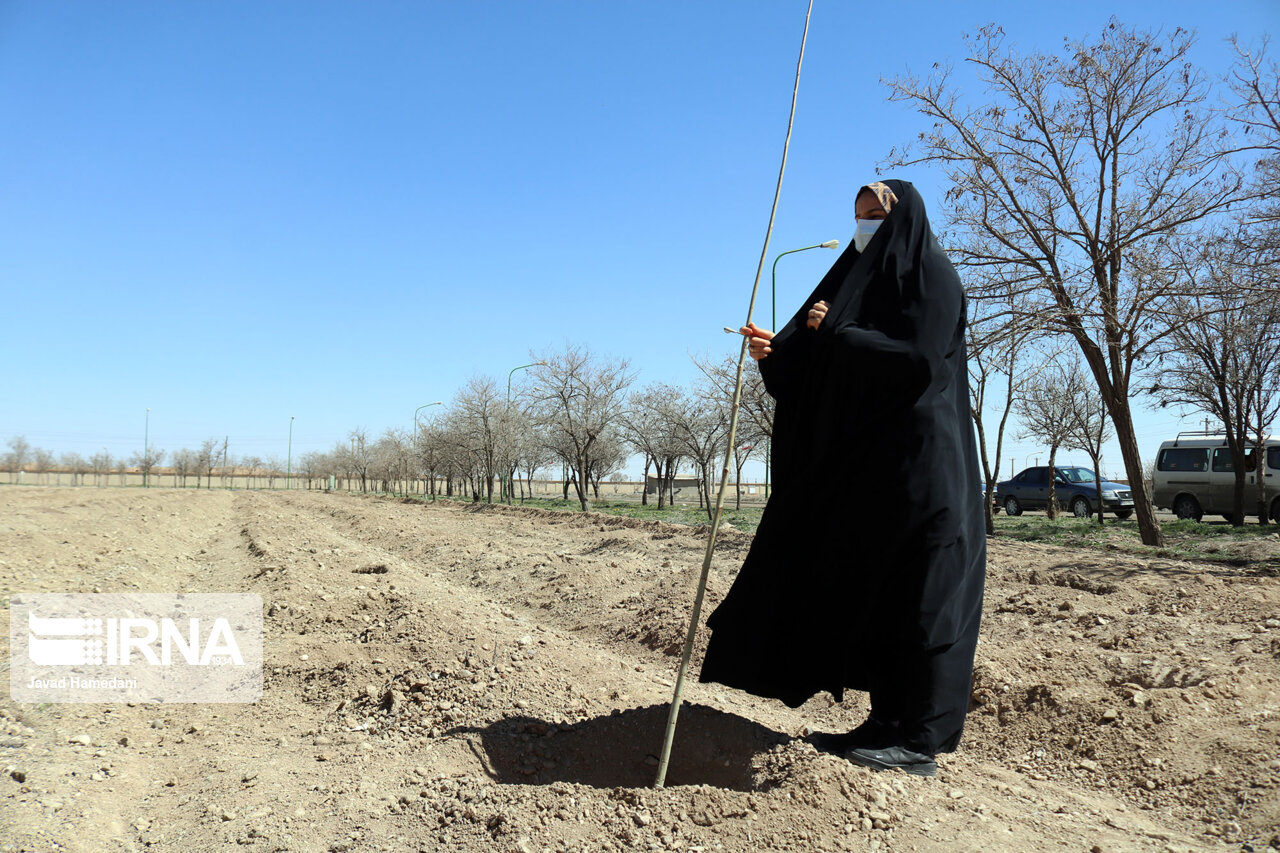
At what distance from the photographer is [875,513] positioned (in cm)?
281

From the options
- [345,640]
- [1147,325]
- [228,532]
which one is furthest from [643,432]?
[345,640]

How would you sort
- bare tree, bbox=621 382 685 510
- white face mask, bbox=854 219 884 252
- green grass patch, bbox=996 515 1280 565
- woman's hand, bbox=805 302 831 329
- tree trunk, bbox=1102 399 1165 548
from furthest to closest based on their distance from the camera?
bare tree, bbox=621 382 685 510, tree trunk, bbox=1102 399 1165 548, green grass patch, bbox=996 515 1280 565, white face mask, bbox=854 219 884 252, woman's hand, bbox=805 302 831 329

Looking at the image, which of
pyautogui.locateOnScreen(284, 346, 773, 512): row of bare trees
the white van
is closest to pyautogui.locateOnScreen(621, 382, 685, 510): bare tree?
pyautogui.locateOnScreen(284, 346, 773, 512): row of bare trees

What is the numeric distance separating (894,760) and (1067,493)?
984 inches

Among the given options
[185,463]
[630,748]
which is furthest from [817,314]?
[185,463]

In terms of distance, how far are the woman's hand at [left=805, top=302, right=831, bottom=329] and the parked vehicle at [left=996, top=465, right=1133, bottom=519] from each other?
71.1 ft

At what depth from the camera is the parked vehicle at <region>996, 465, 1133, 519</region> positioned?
22594 millimetres

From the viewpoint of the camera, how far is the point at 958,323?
9.54 feet

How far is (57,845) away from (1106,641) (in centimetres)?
537

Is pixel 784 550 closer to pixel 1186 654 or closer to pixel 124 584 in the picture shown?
pixel 1186 654

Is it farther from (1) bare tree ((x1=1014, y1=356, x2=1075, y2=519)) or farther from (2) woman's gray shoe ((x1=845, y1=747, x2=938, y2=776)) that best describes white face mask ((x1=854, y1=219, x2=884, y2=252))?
(1) bare tree ((x1=1014, y1=356, x2=1075, y2=519))

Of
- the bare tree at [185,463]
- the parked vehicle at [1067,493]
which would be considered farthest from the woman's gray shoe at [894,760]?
the bare tree at [185,463]

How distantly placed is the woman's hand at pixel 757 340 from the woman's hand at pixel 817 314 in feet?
0.51

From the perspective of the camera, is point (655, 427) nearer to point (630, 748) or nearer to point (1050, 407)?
point (1050, 407)
